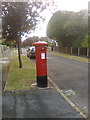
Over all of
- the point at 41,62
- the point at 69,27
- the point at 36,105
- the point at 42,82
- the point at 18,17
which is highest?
the point at 69,27

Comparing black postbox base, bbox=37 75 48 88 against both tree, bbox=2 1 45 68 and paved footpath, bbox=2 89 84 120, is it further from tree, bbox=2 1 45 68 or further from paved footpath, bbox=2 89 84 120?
tree, bbox=2 1 45 68

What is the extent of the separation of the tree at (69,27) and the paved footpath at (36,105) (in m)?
27.3

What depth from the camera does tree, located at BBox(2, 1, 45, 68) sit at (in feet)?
40.0

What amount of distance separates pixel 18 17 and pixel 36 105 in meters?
8.07

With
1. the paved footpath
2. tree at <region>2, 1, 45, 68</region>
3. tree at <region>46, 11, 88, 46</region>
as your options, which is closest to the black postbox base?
the paved footpath

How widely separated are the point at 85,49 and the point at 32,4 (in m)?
19.6

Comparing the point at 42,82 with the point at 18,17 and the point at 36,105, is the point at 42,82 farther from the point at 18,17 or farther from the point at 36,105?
the point at 18,17

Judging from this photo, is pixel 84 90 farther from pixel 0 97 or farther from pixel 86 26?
pixel 86 26

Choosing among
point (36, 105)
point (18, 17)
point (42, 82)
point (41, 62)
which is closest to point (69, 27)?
point (18, 17)

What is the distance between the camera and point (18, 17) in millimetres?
12578

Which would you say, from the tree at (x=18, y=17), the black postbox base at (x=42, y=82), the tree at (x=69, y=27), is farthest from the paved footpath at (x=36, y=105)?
the tree at (x=69, y=27)

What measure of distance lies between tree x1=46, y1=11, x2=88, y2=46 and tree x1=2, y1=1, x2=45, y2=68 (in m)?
20.2

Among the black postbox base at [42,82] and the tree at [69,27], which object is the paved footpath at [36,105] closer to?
the black postbox base at [42,82]

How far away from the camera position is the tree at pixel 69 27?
110 feet
